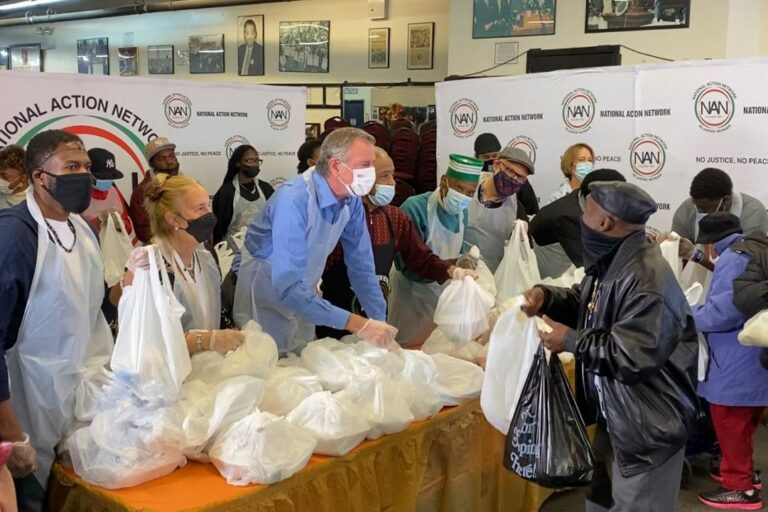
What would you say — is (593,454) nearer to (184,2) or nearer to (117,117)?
(117,117)

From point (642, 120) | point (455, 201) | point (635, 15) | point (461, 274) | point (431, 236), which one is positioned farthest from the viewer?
point (635, 15)

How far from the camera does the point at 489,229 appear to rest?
359 centimetres

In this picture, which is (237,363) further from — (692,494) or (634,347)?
(692,494)

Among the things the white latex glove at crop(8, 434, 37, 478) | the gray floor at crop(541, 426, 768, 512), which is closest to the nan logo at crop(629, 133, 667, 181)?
the gray floor at crop(541, 426, 768, 512)

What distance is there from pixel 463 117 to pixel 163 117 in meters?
2.33

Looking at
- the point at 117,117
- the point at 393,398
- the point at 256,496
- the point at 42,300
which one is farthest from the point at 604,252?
the point at 117,117

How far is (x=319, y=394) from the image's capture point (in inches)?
85.1

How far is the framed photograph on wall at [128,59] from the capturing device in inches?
469

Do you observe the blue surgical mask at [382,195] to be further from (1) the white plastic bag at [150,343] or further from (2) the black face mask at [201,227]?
(1) the white plastic bag at [150,343]

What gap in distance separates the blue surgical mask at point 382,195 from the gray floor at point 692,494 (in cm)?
156

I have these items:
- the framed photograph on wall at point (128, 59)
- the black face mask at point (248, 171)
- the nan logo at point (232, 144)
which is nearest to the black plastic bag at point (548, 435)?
the black face mask at point (248, 171)

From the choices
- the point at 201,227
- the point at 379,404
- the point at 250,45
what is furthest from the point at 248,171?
the point at 250,45

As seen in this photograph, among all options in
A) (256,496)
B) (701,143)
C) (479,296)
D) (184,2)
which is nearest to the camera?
(256,496)

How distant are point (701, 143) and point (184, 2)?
7485 mm
